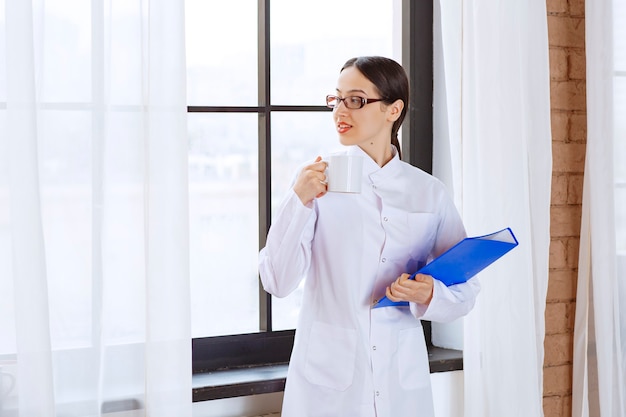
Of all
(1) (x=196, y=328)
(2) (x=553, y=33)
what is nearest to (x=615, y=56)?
(2) (x=553, y=33)

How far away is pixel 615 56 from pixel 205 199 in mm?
1391

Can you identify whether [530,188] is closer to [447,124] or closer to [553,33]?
[447,124]

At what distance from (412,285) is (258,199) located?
2.47 feet

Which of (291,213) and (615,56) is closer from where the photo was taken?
(291,213)

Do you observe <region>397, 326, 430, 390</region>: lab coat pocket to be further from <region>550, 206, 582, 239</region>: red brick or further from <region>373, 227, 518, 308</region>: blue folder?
<region>550, 206, 582, 239</region>: red brick

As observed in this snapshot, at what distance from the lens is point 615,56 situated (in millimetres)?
2771

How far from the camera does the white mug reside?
6.11 feet

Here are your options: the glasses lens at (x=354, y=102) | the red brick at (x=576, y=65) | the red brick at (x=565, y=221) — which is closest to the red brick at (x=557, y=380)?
the red brick at (x=565, y=221)

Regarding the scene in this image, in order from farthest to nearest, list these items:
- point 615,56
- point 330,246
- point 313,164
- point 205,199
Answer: point 615,56 < point 205,199 < point 330,246 < point 313,164

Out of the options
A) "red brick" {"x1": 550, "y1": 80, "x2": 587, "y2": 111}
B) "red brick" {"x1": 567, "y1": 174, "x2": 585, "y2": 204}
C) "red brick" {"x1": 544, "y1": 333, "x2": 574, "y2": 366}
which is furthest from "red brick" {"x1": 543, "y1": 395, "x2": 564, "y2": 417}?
"red brick" {"x1": 550, "y1": 80, "x2": 587, "y2": 111}

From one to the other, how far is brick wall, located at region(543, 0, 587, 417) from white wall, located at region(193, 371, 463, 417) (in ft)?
1.15

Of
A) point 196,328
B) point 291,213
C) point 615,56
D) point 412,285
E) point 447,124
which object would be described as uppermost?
point 615,56

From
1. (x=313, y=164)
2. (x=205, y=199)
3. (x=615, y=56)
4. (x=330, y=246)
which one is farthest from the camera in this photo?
(x=615, y=56)

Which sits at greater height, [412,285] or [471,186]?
[471,186]
